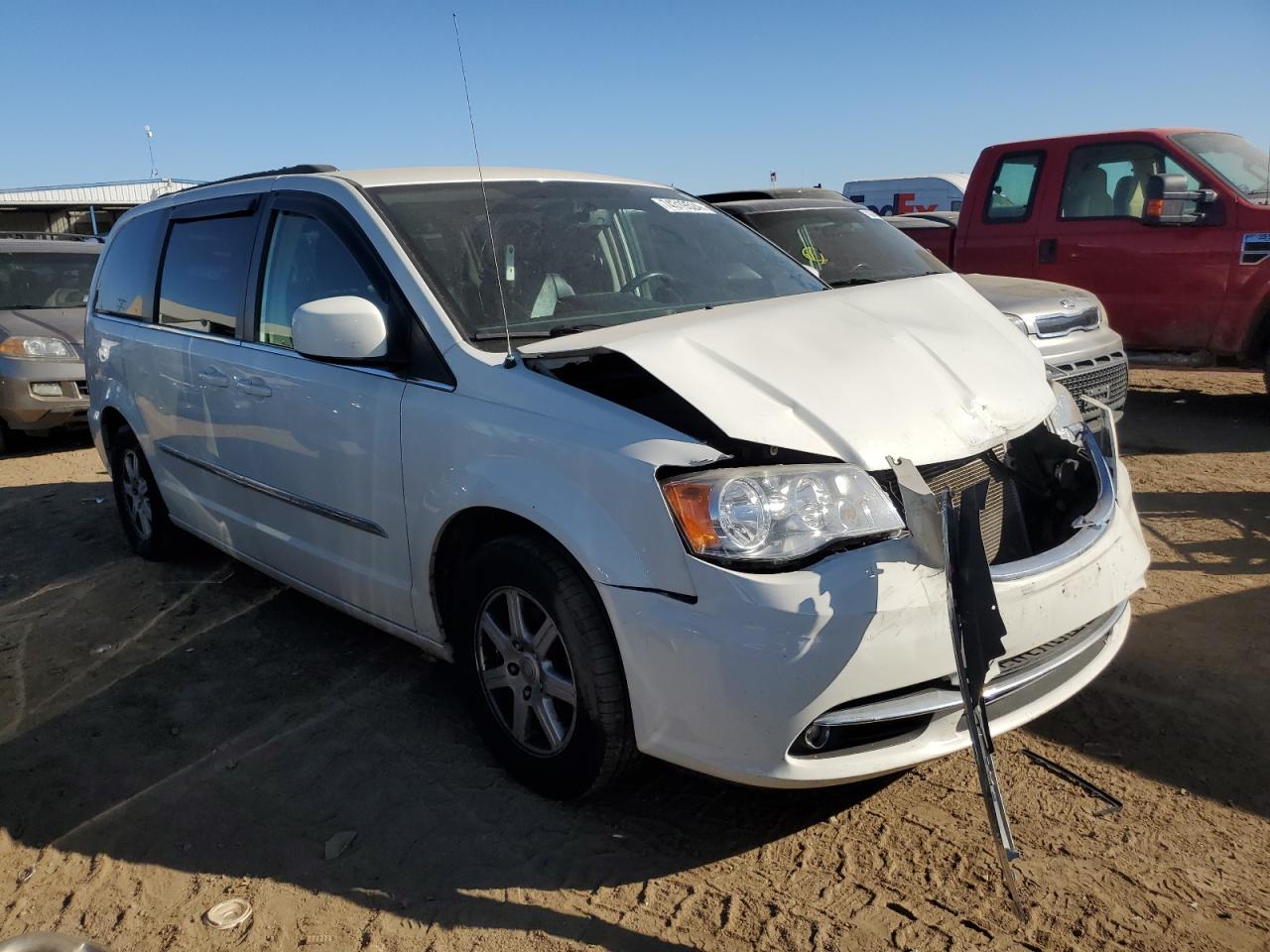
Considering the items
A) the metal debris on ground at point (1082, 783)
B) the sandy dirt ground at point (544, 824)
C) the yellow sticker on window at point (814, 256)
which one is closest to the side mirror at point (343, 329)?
the sandy dirt ground at point (544, 824)

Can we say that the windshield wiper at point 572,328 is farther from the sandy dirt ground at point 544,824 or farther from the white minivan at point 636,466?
the sandy dirt ground at point 544,824

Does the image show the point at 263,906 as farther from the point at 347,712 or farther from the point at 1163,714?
the point at 1163,714

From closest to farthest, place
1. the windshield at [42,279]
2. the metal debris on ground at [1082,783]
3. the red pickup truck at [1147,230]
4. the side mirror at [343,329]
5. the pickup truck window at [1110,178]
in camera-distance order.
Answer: the metal debris on ground at [1082,783] < the side mirror at [343,329] < the red pickup truck at [1147,230] < the pickup truck window at [1110,178] < the windshield at [42,279]

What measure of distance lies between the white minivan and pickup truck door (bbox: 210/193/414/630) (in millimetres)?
13

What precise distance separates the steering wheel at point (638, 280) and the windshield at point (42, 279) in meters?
7.82

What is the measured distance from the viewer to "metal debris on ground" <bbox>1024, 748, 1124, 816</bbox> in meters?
2.71

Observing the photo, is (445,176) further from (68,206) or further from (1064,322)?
(68,206)

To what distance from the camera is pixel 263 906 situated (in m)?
2.56

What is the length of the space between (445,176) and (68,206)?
1270 inches

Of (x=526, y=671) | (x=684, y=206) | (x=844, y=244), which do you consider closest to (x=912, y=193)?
(x=844, y=244)

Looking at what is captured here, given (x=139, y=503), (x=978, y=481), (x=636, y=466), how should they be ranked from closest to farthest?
(x=636, y=466), (x=978, y=481), (x=139, y=503)

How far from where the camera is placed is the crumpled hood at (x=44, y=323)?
855cm

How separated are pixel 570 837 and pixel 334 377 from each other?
1670mm

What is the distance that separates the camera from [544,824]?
2809 mm
